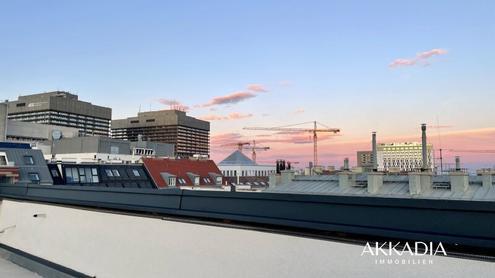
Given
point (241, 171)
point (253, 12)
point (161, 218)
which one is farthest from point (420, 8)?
point (241, 171)

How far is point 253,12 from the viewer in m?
14.7

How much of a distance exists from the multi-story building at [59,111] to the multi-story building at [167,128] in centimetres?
2475

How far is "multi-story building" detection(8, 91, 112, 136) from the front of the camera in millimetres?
147625

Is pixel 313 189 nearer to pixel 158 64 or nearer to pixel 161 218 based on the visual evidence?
pixel 158 64

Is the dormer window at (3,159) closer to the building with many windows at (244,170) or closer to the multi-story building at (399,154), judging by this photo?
the building with many windows at (244,170)

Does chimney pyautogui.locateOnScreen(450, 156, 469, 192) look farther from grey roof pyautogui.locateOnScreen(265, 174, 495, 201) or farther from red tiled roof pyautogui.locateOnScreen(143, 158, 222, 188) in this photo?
red tiled roof pyautogui.locateOnScreen(143, 158, 222, 188)

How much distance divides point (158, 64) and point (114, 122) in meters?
188

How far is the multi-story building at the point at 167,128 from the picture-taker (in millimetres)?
182375

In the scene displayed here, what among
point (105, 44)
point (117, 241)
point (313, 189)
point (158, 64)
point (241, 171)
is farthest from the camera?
point (241, 171)

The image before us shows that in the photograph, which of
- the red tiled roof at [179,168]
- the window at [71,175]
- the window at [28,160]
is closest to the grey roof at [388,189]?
the window at [71,175]

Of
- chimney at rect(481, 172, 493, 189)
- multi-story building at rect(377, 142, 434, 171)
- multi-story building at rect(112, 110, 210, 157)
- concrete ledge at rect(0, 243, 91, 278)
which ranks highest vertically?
multi-story building at rect(112, 110, 210, 157)

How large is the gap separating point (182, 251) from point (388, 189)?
1944cm

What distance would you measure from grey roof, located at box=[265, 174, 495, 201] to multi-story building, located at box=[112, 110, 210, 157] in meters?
157

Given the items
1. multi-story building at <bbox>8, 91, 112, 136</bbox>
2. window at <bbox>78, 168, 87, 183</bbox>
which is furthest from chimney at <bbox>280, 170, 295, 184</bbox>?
multi-story building at <bbox>8, 91, 112, 136</bbox>
